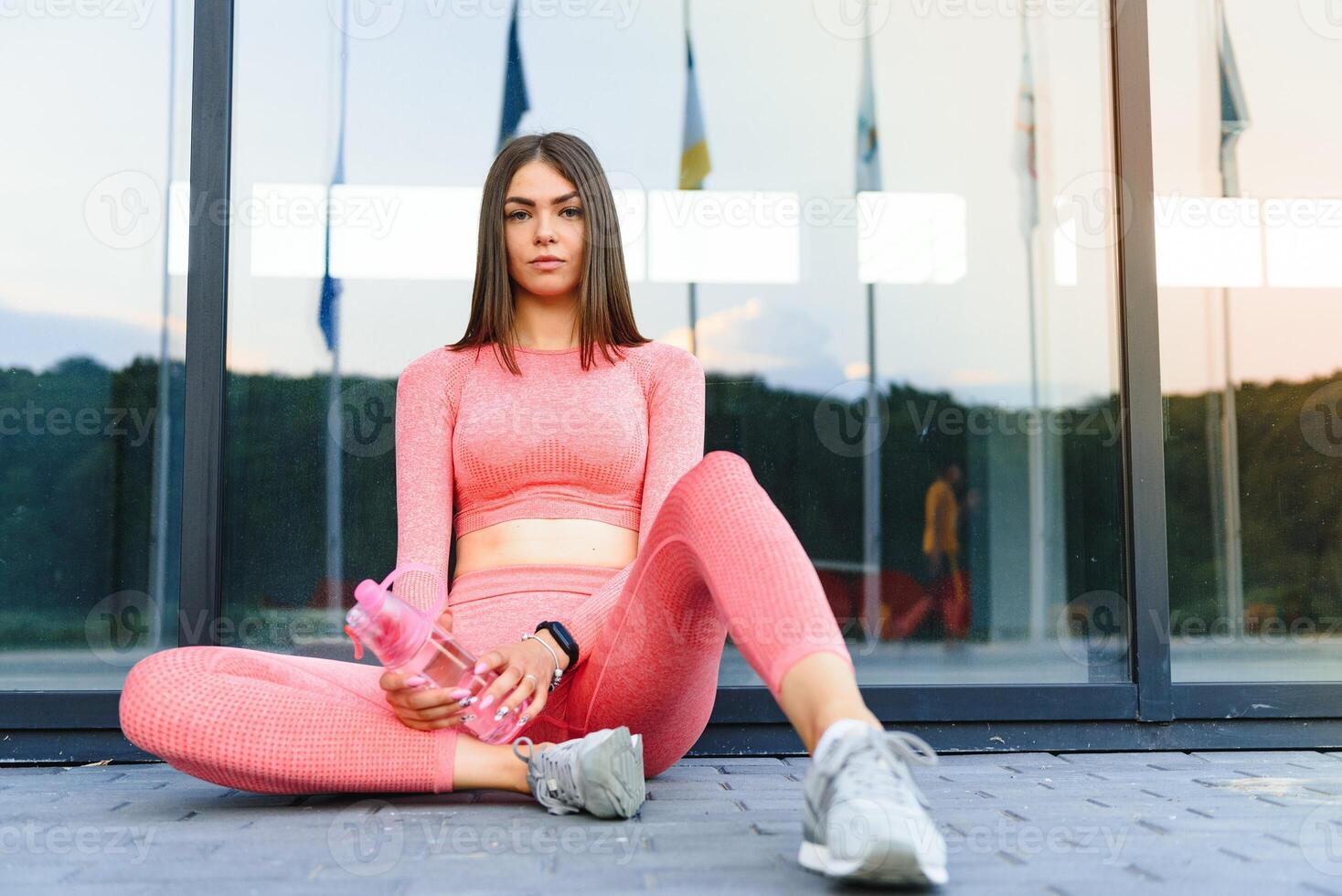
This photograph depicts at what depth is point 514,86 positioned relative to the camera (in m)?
2.77

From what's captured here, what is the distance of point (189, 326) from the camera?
94.7 inches

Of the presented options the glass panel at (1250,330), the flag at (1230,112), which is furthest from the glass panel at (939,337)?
the flag at (1230,112)

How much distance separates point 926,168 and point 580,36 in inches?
34.8

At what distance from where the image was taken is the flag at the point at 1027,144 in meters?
2.78

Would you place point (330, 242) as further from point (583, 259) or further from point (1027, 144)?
point (1027, 144)

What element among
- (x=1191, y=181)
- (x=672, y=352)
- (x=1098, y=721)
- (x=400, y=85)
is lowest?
(x=1098, y=721)

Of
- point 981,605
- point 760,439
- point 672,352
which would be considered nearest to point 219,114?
point 672,352

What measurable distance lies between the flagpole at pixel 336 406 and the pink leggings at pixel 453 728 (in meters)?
0.84

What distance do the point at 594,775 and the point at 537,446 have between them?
63 centimetres

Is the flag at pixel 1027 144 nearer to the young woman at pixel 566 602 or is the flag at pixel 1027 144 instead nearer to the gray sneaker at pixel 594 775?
the young woman at pixel 566 602

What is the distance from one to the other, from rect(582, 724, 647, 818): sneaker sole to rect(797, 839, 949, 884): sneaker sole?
16.0 inches

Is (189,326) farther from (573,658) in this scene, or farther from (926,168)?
(926,168)

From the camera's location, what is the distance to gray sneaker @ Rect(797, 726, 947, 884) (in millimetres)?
1064

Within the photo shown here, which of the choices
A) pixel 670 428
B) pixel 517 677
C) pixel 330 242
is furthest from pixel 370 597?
pixel 330 242
